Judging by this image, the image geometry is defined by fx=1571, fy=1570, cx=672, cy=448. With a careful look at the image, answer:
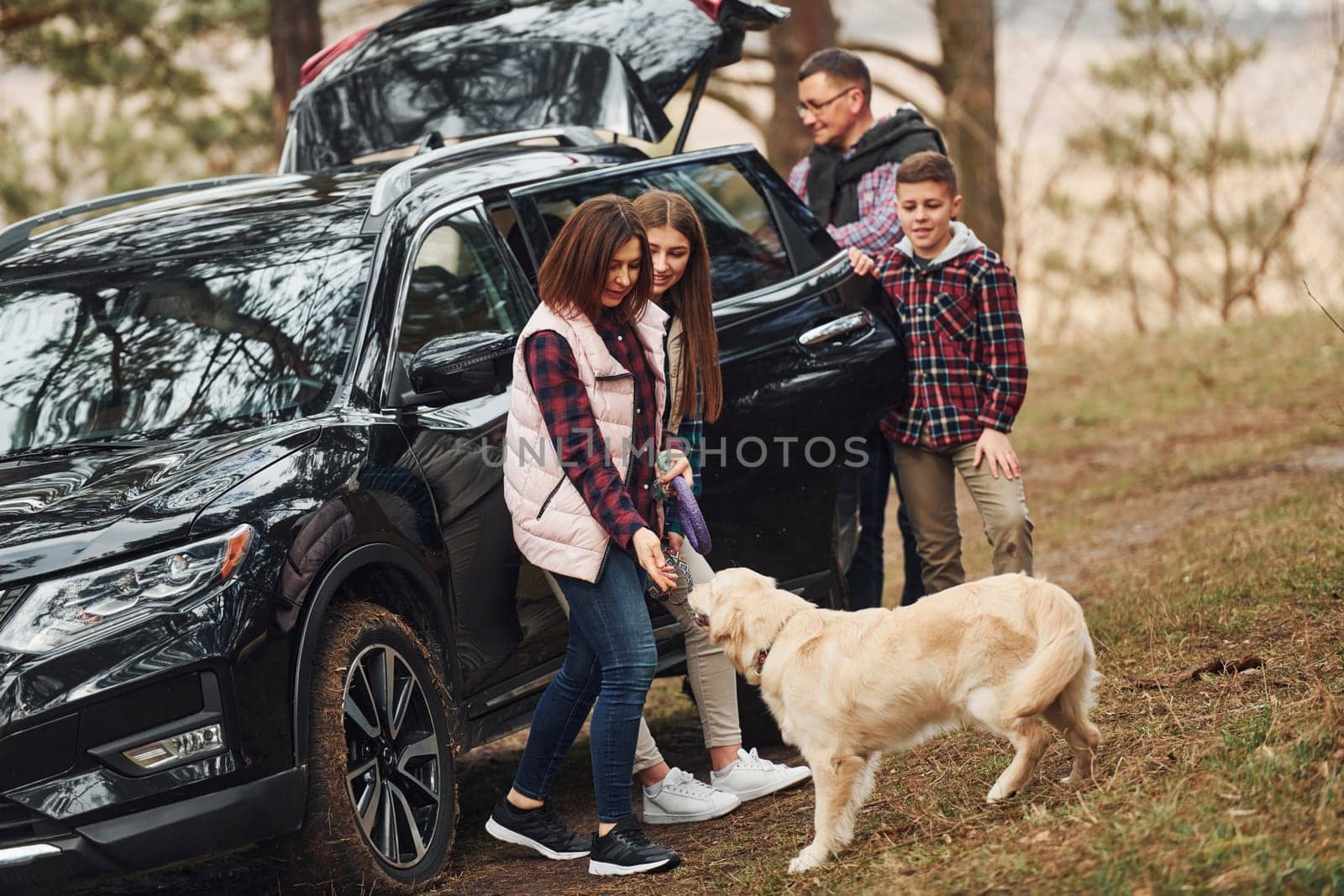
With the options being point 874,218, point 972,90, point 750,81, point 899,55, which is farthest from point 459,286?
point 750,81

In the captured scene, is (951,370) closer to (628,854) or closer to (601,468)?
(601,468)

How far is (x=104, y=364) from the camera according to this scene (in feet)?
14.9

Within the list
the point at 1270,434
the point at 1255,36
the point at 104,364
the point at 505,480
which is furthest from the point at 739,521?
the point at 1255,36

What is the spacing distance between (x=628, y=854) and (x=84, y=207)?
10.1 feet

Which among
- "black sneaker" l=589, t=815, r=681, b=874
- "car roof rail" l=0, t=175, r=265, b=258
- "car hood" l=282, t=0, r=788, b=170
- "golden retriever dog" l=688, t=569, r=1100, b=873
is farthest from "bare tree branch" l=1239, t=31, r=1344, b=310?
"black sneaker" l=589, t=815, r=681, b=874

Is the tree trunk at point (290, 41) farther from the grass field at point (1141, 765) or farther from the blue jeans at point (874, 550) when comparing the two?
the blue jeans at point (874, 550)

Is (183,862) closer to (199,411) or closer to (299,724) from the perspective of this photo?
(299,724)

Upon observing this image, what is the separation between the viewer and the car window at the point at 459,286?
15.6 ft

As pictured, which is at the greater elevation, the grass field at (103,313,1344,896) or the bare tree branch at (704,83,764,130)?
the bare tree branch at (704,83,764,130)

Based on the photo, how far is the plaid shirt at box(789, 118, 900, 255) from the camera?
6266 mm

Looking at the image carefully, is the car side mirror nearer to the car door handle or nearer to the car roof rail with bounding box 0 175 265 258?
the car door handle

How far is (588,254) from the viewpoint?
13.4 ft

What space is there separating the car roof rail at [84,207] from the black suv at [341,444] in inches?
0.8

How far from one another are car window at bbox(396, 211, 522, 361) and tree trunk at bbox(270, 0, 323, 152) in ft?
24.7
